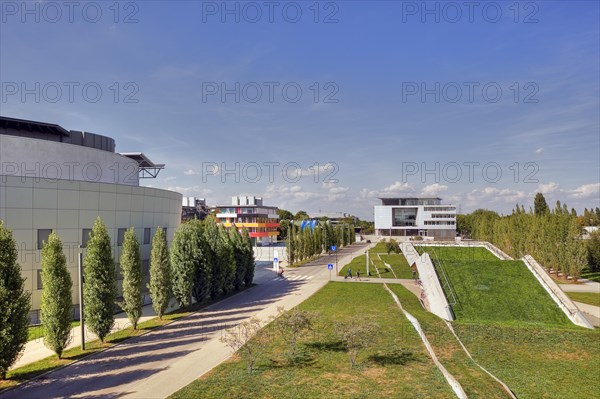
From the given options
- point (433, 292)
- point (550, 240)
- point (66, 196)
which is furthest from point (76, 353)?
point (550, 240)

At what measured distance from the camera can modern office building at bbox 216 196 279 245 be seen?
375 ft

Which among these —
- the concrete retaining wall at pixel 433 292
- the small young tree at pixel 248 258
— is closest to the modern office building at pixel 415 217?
the concrete retaining wall at pixel 433 292

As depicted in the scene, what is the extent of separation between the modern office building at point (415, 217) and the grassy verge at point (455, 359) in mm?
111799

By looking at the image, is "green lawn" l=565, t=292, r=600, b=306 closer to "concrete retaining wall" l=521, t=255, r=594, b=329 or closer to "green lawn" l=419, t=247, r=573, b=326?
"concrete retaining wall" l=521, t=255, r=594, b=329

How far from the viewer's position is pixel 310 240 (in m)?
76.3

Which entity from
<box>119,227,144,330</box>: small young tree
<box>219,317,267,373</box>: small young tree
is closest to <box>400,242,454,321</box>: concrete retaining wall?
<box>219,317,267,373</box>: small young tree

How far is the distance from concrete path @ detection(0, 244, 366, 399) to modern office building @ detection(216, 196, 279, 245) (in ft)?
265

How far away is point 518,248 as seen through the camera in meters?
66.2

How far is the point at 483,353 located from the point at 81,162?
39900mm

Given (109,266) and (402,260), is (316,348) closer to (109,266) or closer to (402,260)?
(109,266)

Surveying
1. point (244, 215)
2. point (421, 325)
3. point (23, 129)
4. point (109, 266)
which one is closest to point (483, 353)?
point (421, 325)

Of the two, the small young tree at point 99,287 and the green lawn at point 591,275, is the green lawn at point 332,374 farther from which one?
the green lawn at point 591,275

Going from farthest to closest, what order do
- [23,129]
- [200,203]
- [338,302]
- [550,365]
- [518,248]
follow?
[200,203] → [518,248] → [23,129] → [338,302] → [550,365]

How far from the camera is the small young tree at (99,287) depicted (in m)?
23.4
